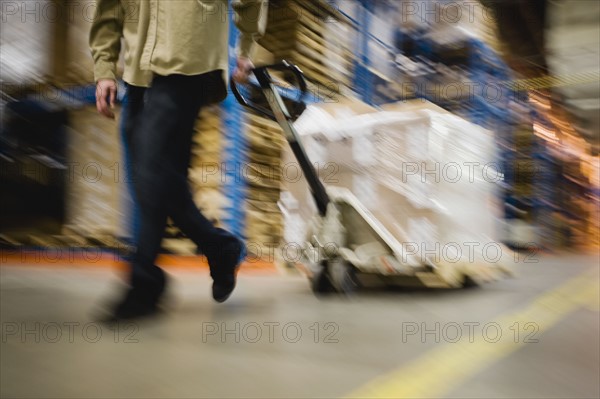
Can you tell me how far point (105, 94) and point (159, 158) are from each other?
1.11 feet

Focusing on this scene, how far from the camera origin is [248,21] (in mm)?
1800

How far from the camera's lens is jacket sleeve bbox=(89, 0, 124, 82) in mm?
1696

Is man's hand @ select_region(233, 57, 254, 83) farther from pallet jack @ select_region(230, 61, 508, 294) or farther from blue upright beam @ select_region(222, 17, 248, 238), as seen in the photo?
blue upright beam @ select_region(222, 17, 248, 238)

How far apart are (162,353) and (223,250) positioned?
21.9 inches

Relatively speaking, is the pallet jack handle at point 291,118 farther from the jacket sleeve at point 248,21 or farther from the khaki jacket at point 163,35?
the khaki jacket at point 163,35

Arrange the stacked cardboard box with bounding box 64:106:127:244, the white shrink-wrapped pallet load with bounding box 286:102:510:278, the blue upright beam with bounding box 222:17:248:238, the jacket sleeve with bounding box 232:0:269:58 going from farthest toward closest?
the stacked cardboard box with bounding box 64:106:127:244, the blue upright beam with bounding box 222:17:248:238, the white shrink-wrapped pallet load with bounding box 286:102:510:278, the jacket sleeve with bounding box 232:0:269:58

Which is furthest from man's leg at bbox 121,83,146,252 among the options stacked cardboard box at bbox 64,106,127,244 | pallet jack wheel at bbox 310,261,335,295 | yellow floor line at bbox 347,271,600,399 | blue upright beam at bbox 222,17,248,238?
stacked cardboard box at bbox 64,106,127,244

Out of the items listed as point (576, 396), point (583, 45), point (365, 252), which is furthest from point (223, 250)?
point (583, 45)

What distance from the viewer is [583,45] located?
303 inches

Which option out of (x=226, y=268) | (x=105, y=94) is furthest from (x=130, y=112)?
(x=226, y=268)

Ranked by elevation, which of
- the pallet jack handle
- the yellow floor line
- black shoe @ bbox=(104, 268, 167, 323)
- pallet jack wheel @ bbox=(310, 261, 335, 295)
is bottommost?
pallet jack wheel @ bbox=(310, 261, 335, 295)

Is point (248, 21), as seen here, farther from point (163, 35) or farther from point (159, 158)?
point (159, 158)

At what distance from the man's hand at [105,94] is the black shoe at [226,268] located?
2.19 feet

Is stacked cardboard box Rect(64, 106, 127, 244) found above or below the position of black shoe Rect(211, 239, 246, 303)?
below
